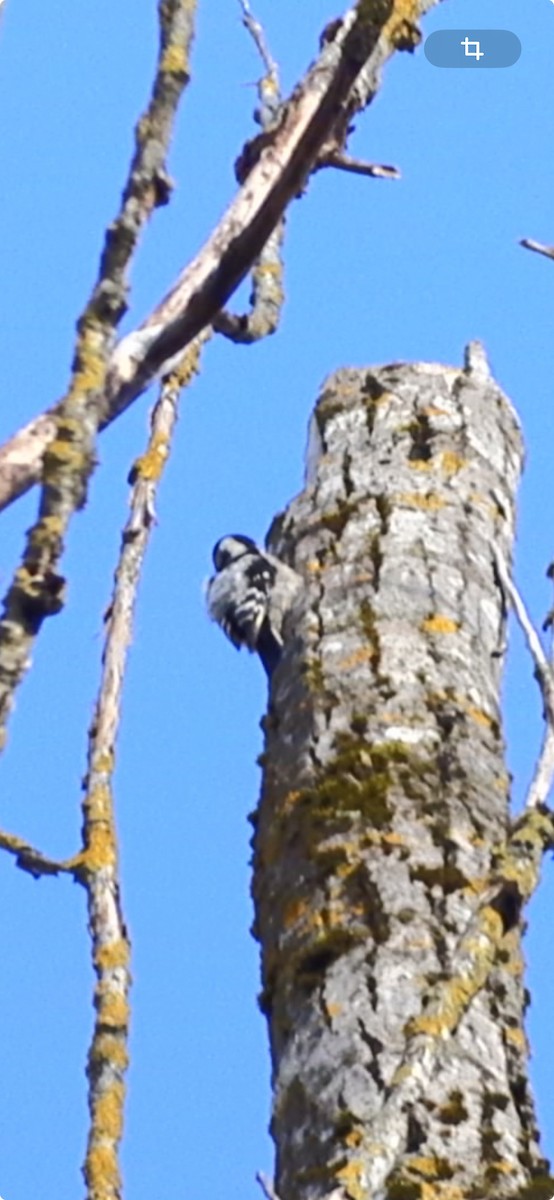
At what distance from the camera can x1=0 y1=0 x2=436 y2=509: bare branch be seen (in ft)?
4.17

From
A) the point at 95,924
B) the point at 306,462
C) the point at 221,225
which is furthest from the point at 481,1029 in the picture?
the point at 306,462

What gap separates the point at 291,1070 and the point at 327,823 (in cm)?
36

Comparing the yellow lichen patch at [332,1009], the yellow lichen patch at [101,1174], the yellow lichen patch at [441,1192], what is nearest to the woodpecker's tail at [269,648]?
the yellow lichen patch at [332,1009]

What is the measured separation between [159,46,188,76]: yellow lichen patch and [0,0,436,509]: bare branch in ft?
0.43

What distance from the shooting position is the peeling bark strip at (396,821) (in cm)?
198

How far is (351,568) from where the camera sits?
2.85 m

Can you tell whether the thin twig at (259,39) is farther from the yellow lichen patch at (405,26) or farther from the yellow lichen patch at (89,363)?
the yellow lichen patch at (89,363)

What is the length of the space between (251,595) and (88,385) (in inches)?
108

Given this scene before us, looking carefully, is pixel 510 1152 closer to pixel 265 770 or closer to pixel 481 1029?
pixel 481 1029

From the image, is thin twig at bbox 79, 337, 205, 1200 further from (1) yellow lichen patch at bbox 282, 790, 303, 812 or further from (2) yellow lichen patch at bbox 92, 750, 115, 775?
(1) yellow lichen patch at bbox 282, 790, 303, 812

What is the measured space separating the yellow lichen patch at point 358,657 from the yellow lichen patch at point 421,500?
15.0 inches

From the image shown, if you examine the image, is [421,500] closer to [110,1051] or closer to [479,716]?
[479,716]

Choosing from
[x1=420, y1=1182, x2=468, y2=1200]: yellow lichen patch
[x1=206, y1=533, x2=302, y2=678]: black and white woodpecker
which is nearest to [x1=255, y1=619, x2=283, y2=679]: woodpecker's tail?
[x1=206, y1=533, x2=302, y2=678]: black and white woodpecker

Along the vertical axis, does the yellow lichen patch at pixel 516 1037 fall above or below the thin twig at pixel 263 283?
below
